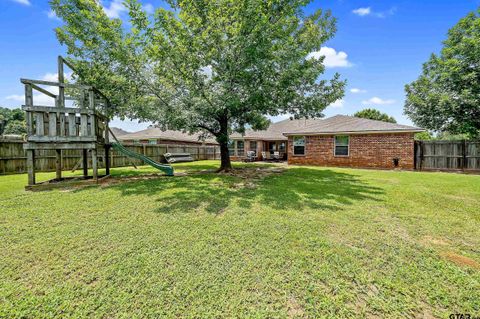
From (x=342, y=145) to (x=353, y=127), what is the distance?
1.47m

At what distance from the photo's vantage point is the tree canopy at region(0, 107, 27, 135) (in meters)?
41.8

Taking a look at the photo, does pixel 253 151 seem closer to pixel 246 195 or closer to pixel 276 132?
pixel 276 132

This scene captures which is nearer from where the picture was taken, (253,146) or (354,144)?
(354,144)

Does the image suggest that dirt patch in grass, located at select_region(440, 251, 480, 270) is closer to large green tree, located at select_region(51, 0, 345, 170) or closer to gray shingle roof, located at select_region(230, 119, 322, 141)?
large green tree, located at select_region(51, 0, 345, 170)

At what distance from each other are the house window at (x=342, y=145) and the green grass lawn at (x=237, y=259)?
10.4 metres

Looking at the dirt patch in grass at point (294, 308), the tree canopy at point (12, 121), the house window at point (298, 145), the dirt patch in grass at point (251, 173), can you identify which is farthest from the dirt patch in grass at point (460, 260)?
the tree canopy at point (12, 121)

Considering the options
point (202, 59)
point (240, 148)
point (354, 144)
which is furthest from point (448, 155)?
point (240, 148)

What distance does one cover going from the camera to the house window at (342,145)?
1572 cm

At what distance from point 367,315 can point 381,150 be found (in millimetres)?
15163

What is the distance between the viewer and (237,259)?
9.89ft

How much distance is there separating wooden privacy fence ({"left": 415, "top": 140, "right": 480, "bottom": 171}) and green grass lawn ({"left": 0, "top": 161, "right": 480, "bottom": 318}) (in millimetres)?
9863

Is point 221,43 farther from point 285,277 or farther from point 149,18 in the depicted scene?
point 285,277

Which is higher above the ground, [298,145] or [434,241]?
[298,145]

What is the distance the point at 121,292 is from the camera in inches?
Result: 93.4
